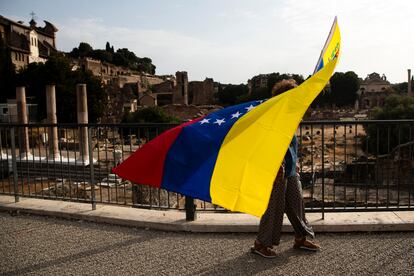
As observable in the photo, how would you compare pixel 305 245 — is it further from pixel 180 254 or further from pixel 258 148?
pixel 258 148

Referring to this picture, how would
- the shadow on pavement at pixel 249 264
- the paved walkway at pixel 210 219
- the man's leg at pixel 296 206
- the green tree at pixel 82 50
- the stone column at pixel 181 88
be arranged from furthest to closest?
1. the green tree at pixel 82 50
2. the stone column at pixel 181 88
3. the paved walkway at pixel 210 219
4. the man's leg at pixel 296 206
5. the shadow on pavement at pixel 249 264

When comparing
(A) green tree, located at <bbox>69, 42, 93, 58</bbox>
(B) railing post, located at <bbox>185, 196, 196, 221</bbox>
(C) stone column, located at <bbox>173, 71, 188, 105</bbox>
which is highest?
(A) green tree, located at <bbox>69, 42, 93, 58</bbox>

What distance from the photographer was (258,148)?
3.55 m

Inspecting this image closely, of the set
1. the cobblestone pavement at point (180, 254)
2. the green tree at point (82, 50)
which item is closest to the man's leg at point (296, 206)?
the cobblestone pavement at point (180, 254)

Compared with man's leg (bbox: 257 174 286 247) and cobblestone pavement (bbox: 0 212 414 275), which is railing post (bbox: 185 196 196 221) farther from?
man's leg (bbox: 257 174 286 247)

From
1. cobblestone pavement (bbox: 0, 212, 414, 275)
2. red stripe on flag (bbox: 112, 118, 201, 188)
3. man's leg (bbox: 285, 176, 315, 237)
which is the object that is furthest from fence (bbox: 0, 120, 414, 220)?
red stripe on flag (bbox: 112, 118, 201, 188)

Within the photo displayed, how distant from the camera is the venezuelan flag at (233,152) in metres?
3.46

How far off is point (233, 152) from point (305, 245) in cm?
144

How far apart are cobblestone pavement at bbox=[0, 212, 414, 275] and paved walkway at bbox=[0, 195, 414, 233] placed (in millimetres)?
105

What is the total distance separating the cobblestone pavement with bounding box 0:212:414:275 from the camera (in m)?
3.95

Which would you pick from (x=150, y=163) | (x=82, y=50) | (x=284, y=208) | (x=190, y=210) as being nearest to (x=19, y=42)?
(x=82, y=50)

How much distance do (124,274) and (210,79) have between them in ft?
310

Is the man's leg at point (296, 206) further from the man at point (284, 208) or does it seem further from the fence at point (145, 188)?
the fence at point (145, 188)

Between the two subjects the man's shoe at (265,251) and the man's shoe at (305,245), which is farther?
the man's shoe at (305,245)
